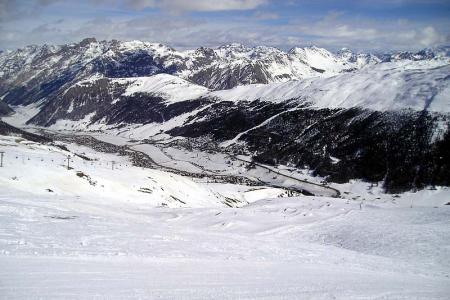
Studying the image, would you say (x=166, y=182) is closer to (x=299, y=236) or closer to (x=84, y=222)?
(x=299, y=236)

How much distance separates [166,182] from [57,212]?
60.2m

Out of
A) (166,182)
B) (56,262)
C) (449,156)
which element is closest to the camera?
(56,262)

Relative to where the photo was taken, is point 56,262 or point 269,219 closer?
point 56,262

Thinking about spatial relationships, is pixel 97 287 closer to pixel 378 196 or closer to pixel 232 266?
pixel 232 266

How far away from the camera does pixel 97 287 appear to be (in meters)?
15.2

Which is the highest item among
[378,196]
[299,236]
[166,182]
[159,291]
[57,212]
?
[159,291]

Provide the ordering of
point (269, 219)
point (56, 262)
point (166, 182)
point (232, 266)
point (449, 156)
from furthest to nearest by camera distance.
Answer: point (449, 156)
point (166, 182)
point (269, 219)
point (232, 266)
point (56, 262)

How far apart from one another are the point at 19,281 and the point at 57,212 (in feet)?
61.4

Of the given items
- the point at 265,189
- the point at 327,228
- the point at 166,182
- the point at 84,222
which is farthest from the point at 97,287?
the point at 265,189

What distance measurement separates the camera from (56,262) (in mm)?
18281

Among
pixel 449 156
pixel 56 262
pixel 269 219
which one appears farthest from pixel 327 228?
pixel 449 156

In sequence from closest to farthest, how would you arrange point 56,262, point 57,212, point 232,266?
point 56,262 → point 232,266 → point 57,212

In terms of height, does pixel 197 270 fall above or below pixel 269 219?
above

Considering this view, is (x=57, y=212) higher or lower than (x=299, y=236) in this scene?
higher
